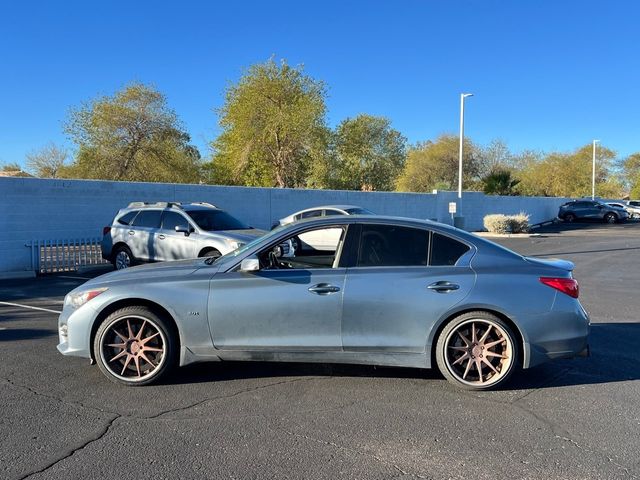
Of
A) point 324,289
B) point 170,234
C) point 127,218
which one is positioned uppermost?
point 127,218

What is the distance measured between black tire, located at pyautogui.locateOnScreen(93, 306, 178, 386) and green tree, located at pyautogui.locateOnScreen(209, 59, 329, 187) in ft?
101

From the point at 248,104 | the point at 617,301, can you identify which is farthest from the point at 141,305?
the point at 248,104

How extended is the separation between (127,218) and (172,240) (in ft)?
6.16

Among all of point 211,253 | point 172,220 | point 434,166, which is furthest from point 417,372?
point 434,166

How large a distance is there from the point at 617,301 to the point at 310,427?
7.75 m

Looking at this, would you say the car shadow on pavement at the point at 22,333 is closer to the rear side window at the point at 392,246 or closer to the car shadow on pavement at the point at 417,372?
the car shadow on pavement at the point at 417,372

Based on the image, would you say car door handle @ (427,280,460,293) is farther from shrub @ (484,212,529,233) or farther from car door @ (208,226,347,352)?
shrub @ (484,212,529,233)

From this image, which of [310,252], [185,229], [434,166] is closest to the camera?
[310,252]

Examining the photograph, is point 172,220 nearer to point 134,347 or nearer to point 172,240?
point 172,240

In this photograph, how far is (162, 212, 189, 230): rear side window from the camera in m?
12.6

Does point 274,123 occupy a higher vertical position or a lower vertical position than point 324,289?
higher

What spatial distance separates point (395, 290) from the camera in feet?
16.2

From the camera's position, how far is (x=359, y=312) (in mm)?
4945

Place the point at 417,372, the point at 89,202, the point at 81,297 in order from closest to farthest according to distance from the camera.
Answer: the point at 81,297 → the point at 417,372 → the point at 89,202
